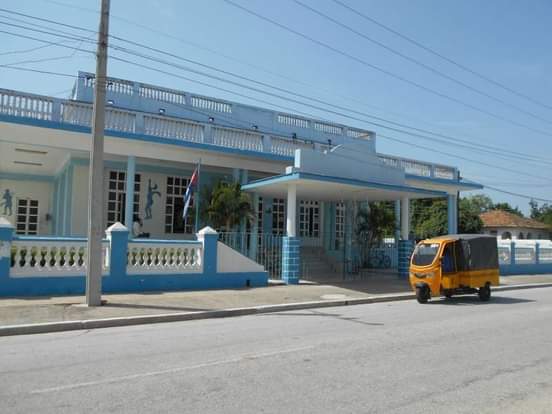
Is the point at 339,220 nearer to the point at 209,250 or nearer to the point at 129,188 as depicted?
the point at 209,250

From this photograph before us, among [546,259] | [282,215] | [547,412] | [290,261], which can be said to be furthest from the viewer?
[546,259]

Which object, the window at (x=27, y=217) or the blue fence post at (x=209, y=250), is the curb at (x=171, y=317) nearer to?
the blue fence post at (x=209, y=250)

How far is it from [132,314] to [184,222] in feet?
33.6

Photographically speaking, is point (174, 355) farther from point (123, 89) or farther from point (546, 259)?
point (546, 259)

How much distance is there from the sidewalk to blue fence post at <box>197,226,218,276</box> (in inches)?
32.9

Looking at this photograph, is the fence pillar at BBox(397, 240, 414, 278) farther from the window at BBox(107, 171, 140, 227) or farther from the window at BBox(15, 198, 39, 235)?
the window at BBox(15, 198, 39, 235)

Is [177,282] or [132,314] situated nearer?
[132,314]

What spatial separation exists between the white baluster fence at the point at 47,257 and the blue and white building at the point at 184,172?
6 cm

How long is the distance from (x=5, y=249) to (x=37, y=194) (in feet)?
44.5

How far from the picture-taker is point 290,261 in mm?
18125

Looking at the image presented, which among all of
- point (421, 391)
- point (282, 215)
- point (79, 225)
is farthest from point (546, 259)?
point (421, 391)

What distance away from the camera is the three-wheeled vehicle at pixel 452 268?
1552cm

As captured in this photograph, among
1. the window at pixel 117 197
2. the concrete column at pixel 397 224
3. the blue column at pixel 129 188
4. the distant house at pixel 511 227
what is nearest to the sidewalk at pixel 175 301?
the blue column at pixel 129 188

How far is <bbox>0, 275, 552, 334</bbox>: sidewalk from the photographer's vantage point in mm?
11047
